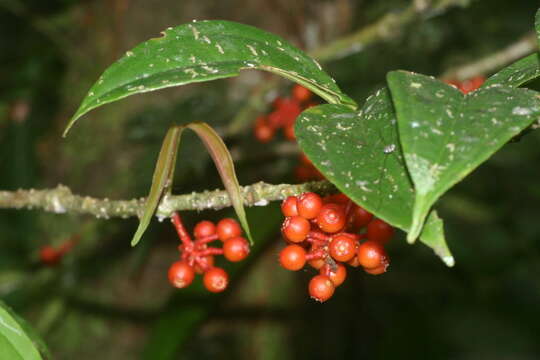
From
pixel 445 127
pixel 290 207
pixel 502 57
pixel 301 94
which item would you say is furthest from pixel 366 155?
pixel 502 57

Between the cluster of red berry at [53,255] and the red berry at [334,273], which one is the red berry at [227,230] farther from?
the cluster of red berry at [53,255]

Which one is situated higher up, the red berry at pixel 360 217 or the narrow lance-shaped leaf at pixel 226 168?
the narrow lance-shaped leaf at pixel 226 168

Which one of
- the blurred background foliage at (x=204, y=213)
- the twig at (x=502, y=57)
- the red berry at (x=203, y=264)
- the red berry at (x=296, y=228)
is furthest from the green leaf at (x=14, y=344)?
the twig at (x=502, y=57)

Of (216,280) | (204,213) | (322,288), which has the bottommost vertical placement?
(204,213)

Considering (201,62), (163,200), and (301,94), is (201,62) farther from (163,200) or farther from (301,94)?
(301,94)

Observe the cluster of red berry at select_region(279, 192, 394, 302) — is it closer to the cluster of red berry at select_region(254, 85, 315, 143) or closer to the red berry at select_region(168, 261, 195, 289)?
the red berry at select_region(168, 261, 195, 289)

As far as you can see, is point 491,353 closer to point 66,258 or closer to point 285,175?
point 285,175
